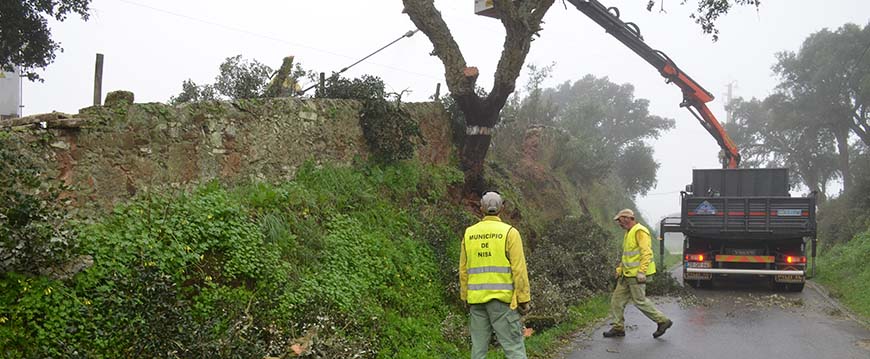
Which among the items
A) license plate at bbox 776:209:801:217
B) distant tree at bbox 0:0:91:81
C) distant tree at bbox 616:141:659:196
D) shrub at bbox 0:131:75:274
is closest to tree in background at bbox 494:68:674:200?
distant tree at bbox 616:141:659:196

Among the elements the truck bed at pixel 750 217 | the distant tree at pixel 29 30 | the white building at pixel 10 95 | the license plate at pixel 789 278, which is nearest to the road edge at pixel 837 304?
the license plate at pixel 789 278

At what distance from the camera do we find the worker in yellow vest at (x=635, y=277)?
940 centimetres

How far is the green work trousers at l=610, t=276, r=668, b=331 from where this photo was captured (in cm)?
941

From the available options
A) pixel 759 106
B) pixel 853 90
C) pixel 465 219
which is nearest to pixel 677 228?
pixel 465 219

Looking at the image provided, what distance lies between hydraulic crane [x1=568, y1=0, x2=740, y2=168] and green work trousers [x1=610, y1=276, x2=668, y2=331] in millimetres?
8851

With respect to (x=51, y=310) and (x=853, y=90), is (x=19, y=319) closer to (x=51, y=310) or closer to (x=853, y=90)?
Result: (x=51, y=310)

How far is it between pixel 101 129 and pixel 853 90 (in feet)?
123

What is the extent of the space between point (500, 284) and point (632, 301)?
4.03 meters

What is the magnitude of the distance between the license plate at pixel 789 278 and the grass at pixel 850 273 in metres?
0.80

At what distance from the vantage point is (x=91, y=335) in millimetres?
5328

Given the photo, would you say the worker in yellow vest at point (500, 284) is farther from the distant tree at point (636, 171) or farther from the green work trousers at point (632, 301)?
the distant tree at point (636, 171)

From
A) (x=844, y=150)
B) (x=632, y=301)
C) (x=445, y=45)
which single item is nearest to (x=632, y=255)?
(x=632, y=301)

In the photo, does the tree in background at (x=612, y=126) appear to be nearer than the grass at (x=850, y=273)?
No

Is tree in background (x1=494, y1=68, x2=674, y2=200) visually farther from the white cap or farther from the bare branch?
the white cap
